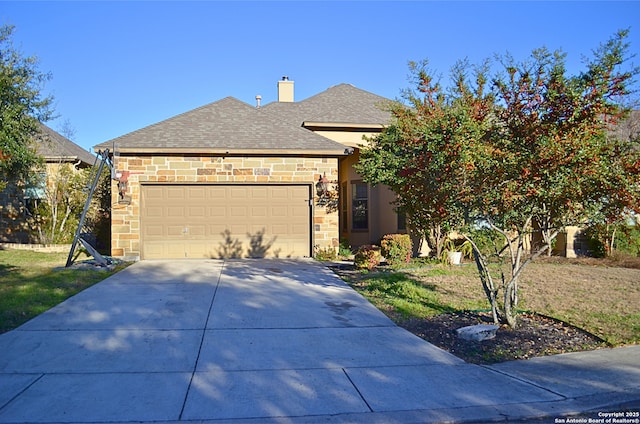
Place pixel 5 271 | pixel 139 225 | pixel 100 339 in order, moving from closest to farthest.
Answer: pixel 100 339
pixel 5 271
pixel 139 225

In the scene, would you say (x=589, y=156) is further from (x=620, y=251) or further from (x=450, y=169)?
(x=620, y=251)

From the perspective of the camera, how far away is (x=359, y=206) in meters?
17.4

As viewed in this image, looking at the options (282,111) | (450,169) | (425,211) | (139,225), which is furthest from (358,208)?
(450,169)

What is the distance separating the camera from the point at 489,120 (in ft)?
23.0

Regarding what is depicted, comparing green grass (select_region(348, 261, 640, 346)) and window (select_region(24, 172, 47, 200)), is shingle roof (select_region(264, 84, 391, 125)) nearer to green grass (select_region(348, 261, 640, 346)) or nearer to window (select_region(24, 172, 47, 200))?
green grass (select_region(348, 261, 640, 346))

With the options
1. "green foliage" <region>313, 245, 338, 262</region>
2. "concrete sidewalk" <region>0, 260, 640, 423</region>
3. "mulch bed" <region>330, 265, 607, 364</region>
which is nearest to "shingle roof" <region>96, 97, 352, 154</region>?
"green foliage" <region>313, 245, 338, 262</region>

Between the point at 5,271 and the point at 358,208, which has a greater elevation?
the point at 358,208

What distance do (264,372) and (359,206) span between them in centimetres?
1250

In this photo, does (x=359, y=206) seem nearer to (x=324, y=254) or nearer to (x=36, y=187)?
(x=324, y=254)

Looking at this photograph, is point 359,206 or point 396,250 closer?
point 396,250

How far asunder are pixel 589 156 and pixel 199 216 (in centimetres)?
1044

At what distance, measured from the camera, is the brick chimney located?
2067 centimetres

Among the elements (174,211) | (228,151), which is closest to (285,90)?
(228,151)

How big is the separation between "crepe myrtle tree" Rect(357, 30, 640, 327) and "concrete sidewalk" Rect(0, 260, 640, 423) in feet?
6.11
